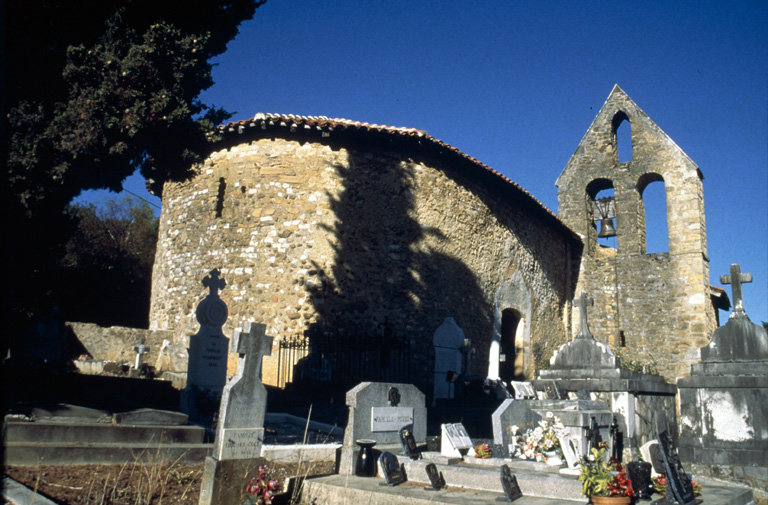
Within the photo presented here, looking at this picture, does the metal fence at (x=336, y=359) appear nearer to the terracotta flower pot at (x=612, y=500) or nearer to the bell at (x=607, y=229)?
the terracotta flower pot at (x=612, y=500)

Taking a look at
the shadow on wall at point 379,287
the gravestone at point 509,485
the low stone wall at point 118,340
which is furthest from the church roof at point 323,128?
the gravestone at point 509,485

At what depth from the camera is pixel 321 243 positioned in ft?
39.6

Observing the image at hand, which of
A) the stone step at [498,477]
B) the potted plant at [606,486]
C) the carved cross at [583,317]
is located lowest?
the stone step at [498,477]

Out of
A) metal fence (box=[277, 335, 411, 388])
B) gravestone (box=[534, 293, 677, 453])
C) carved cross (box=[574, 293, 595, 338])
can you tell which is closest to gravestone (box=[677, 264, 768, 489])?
gravestone (box=[534, 293, 677, 453])

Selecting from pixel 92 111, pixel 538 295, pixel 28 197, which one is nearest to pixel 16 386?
pixel 28 197

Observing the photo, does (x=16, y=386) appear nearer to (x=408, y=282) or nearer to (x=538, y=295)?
(x=408, y=282)

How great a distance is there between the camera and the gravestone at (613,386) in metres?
7.64

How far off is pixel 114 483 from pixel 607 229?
18.3 metres

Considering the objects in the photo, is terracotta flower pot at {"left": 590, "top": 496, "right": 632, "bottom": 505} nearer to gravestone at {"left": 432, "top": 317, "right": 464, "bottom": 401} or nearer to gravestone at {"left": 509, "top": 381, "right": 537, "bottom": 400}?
gravestone at {"left": 509, "top": 381, "right": 537, "bottom": 400}

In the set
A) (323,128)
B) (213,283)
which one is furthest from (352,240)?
(213,283)

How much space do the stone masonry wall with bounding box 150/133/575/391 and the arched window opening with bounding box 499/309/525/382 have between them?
106 inches

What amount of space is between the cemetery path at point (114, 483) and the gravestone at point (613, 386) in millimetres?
4600

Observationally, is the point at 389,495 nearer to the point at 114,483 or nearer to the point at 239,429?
the point at 239,429

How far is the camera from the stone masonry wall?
11945 millimetres
